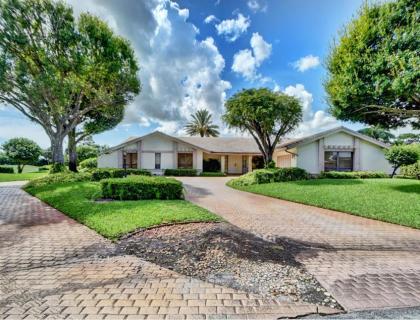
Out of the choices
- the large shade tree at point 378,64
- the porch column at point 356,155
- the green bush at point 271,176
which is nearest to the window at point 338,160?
the porch column at point 356,155

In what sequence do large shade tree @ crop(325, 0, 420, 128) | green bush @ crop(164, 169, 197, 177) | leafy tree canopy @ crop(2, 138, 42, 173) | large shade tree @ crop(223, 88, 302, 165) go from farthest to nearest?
leafy tree canopy @ crop(2, 138, 42, 173) → green bush @ crop(164, 169, 197, 177) → large shade tree @ crop(223, 88, 302, 165) → large shade tree @ crop(325, 0, 420, 128)

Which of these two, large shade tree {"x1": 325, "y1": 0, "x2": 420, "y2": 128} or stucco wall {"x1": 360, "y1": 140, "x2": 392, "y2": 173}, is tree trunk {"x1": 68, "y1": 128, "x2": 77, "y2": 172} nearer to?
large shade tree {"x1": 325, "y1": 0, "x2": 420, "y2": 128}

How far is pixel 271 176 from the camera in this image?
17438mm

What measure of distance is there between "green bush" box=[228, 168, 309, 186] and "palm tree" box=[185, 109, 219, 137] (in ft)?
87.4

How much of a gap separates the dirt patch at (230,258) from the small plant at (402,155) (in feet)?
66.6

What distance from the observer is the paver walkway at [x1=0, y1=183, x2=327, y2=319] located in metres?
3.02

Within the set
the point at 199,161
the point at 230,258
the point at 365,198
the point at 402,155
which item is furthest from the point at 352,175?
the point at 230,258

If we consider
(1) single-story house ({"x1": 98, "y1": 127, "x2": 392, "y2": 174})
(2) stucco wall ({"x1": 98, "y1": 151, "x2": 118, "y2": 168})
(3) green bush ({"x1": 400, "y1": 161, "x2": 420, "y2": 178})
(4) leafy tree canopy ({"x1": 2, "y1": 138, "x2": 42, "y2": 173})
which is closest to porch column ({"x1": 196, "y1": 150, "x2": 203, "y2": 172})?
(1) single-story house ({"x1": 98, "y1": 127, "x2": 392, "y2": 174})

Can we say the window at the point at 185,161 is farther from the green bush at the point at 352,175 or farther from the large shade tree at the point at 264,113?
the green bush at the point at 352,175

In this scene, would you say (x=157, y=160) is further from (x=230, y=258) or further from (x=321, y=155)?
(x=230, y=258)

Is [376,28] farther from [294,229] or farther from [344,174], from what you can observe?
[344,174]

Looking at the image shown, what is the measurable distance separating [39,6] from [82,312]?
20958 millimetres

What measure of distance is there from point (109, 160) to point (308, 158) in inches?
800

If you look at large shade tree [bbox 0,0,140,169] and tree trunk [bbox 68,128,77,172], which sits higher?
large shade tree [bbox 0,0,140,169]
